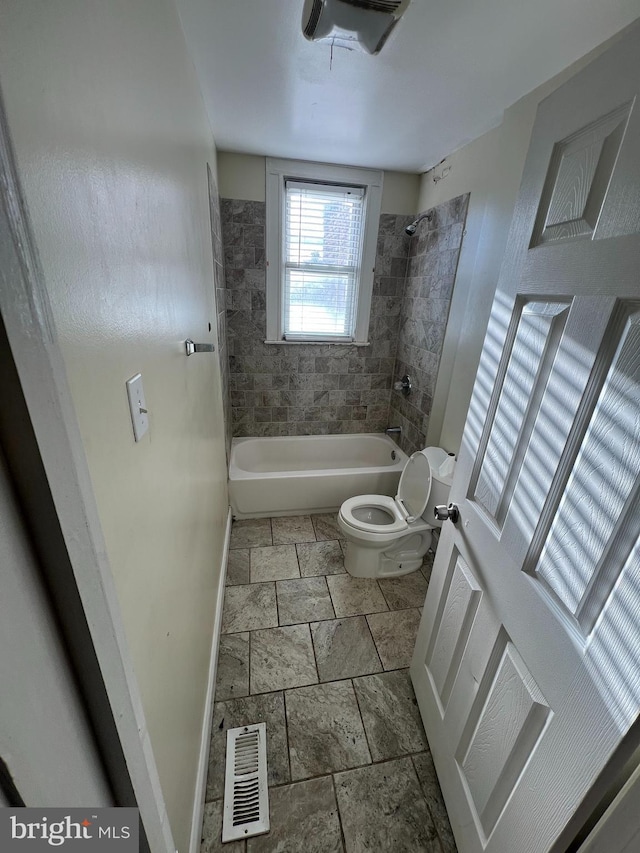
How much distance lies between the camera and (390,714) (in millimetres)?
1418

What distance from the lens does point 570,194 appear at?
0.70m

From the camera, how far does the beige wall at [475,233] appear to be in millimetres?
1549

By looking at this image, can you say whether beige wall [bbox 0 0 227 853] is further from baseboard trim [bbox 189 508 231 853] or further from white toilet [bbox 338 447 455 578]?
white toilet [bbox 338 447 455 578]

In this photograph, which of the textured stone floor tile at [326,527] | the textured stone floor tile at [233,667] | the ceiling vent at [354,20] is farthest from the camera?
the textured stone floor tile at [326,527]

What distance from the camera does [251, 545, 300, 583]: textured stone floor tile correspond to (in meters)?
2.07

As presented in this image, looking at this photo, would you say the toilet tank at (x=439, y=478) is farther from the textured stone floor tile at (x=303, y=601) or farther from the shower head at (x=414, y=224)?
the shower head at (x=414, y=224)

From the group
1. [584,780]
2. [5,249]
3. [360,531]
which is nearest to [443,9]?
[5,249]

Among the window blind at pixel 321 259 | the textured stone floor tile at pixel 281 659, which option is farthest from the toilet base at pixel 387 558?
the window blind at pixel 321 259

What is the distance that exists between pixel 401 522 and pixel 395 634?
0.59m

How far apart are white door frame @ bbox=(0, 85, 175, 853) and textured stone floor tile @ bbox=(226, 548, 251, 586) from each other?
157cm

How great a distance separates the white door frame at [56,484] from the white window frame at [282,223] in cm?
250

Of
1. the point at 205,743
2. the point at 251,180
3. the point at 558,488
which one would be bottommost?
the point at 205,743

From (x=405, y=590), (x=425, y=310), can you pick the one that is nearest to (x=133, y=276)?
(x=405, y=590)

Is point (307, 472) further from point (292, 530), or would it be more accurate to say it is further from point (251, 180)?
point (251, 180)
